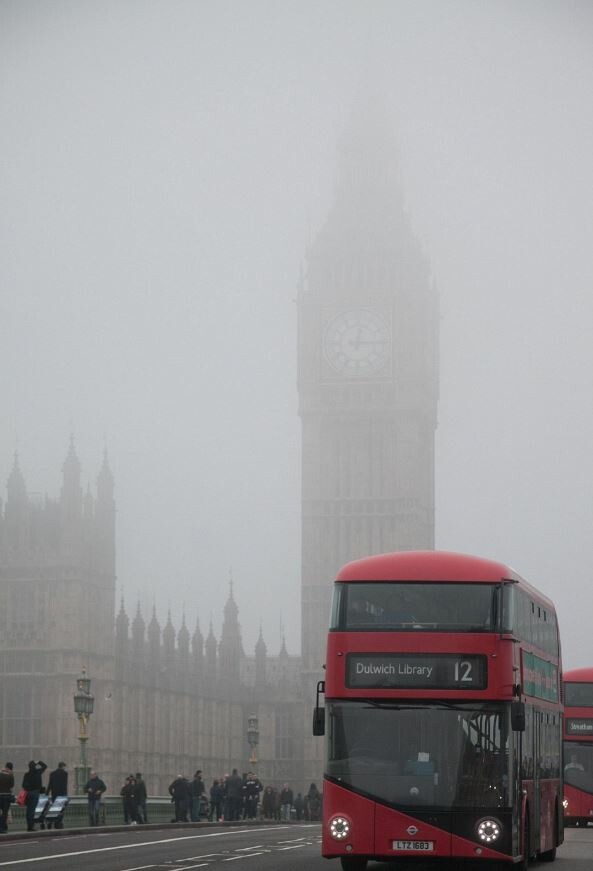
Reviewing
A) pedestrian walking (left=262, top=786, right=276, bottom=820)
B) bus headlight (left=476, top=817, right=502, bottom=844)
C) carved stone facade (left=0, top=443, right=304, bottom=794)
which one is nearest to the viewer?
bus headlight (left=476, top=817, right=502, bottom=844)

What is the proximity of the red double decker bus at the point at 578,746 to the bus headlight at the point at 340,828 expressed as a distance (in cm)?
1762

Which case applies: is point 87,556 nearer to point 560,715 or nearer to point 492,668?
point 560,715

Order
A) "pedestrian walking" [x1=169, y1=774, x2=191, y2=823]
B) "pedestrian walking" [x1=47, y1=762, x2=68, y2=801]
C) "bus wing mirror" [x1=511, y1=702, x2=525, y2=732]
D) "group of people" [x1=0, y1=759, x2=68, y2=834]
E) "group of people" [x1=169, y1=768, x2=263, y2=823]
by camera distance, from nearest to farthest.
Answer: "bus wing mirror" [x1=511, y1=702, x2=525, y2=732], "group of people" [x1=0, y1=759, x2=68, y2=834], "pedestrian walking" [x1=47, y1=762, x2=68, y2=801], "pedestrian walking" [x1=169, y1=774, x2=191, y2=823], "group of people" [x1=169, y1=768, x2=263, y2=823]

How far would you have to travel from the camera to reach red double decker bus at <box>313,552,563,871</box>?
20.2 metres

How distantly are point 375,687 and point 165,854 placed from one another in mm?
7141

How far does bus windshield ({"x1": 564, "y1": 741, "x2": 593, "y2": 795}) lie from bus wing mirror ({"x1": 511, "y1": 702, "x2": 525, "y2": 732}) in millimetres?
17726

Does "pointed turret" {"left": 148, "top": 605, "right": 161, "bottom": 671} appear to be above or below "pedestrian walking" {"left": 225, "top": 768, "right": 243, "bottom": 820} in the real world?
above

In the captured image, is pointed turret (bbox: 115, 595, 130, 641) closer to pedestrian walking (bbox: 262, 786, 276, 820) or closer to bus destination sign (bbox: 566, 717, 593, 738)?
pedestrian walking (bbox: 262, 786, 276, 820)

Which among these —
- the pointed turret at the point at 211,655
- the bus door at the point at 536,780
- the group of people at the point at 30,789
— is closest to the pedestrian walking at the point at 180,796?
the group of people at the point at 30,789

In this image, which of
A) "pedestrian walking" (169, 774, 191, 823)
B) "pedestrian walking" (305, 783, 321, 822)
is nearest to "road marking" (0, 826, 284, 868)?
"pedestrian walking" (169, 774, 191, 823)

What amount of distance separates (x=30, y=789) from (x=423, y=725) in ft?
56.1

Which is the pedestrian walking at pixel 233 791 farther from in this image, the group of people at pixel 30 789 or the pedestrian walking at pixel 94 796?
the group of people at pixel 30 789

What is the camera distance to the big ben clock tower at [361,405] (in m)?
95.9

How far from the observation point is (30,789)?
118ft
